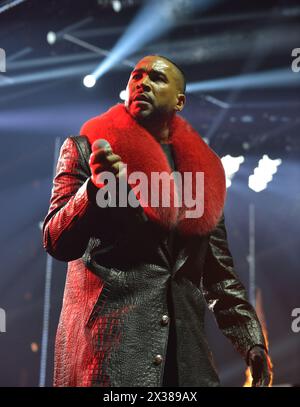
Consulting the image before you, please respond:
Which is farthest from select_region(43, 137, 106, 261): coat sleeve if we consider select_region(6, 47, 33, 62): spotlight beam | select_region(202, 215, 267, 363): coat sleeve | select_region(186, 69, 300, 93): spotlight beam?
select_region(186, 69, 300, 93): spotlight beam

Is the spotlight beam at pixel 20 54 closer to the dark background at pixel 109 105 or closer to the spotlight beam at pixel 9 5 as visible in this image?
the dark background at pixel 109 105

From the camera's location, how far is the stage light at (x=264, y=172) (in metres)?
Answer: 8.30

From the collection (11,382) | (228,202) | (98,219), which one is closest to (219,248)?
(98,219)

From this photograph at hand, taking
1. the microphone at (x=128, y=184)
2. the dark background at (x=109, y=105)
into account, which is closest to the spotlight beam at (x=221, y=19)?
the dark background at (x=109, y=105)

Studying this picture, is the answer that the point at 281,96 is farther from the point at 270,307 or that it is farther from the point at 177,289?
the point at 177,289

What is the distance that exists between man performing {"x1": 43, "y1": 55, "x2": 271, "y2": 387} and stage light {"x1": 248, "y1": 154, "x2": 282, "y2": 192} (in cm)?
612

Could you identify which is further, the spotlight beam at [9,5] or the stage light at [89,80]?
the stage light at [89,80]

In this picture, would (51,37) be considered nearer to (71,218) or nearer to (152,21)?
(152,21)

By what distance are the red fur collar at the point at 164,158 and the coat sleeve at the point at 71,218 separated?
0.18 meters

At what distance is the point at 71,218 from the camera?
6.14 ft

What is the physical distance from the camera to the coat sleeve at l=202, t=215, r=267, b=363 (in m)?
2.25

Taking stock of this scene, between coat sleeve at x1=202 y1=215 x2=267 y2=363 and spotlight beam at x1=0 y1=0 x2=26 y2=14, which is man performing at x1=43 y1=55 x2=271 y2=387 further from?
spotlight beam at x1=0 y1=0 x2=26 y2=14

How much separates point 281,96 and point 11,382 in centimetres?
439

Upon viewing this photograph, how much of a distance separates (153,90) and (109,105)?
189 inches
